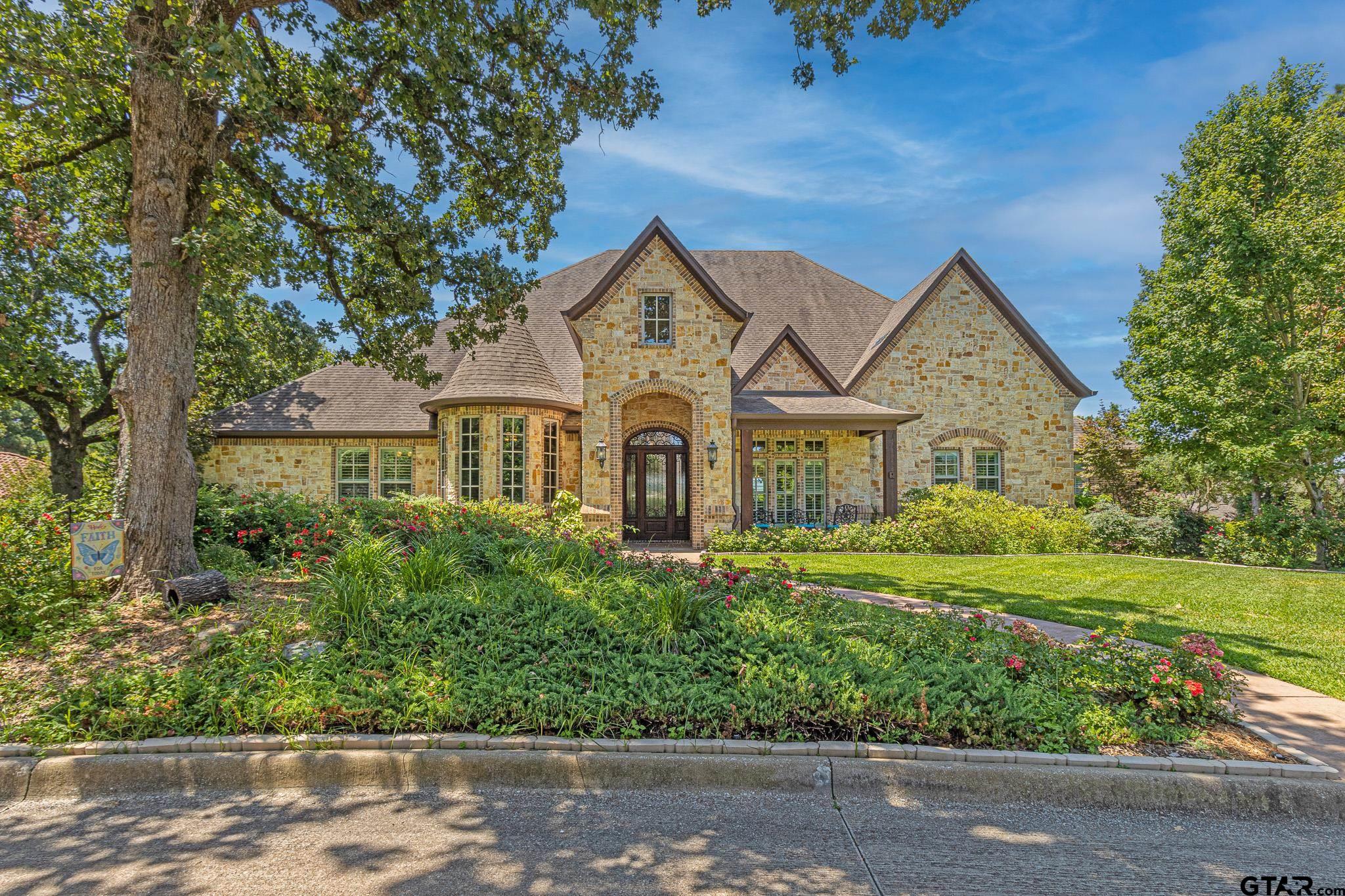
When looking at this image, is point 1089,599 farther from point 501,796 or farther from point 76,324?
point 76,324

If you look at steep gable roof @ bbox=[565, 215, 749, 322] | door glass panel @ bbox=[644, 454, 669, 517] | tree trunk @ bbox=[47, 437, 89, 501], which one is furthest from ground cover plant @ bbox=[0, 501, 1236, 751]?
tree trunk @ bbox=[47, 437, 89, 501]

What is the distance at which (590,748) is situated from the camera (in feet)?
12.5

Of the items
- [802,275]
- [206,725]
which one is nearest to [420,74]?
[206,725]

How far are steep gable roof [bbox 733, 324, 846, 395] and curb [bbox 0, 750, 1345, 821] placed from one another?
A: 14243mm

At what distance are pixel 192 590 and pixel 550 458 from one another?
9641 millimetres

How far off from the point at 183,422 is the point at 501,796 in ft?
17.8

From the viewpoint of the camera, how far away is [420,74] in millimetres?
7855

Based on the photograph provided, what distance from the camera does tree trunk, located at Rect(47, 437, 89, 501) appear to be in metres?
14.8

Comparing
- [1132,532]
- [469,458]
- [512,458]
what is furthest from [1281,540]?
[469,458]

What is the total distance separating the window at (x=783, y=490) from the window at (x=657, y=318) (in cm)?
527

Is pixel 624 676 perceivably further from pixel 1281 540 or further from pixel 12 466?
pixel 12 466

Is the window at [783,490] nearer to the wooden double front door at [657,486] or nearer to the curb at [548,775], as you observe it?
the wooden double front door at [657,486]

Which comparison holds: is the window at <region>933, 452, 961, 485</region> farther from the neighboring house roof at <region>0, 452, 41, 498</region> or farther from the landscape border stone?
the neighboring house roof at <region>0, 452, 41, 498</region>

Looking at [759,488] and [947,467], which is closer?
[759,488]
